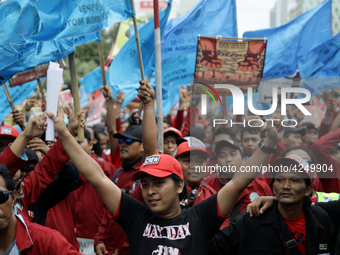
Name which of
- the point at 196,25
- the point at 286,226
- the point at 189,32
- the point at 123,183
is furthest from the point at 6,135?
the point at 196,25

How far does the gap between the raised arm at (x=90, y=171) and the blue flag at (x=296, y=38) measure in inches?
212

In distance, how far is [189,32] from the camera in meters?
6.75

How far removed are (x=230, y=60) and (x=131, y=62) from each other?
1382 mm

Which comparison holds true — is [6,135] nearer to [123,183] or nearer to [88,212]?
[123,183]

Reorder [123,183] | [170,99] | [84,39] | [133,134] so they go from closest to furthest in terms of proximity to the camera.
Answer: [123,183] → [133,134] → [84,39] → [170,99]

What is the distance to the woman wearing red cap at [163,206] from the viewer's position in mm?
2590

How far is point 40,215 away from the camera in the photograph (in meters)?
3.94

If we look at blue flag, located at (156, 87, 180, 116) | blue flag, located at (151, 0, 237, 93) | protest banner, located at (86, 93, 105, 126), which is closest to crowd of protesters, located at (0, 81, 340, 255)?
blue flag, located at (151, 0, 237, 93)

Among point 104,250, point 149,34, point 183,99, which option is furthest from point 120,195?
point 183,99

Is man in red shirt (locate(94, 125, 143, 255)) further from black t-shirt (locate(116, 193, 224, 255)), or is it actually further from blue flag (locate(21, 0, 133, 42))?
blue flag (locate(21, 0, 133, 42))

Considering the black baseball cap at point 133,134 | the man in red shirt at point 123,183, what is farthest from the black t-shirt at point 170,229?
the black baseball cap at point 133,134

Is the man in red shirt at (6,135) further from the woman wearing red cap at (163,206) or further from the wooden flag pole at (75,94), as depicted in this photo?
the woman wearing red cap at (163,206)

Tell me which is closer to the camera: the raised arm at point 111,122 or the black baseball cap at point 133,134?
the black baseball cap at point 133,134

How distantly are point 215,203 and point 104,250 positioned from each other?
6.65 ft
